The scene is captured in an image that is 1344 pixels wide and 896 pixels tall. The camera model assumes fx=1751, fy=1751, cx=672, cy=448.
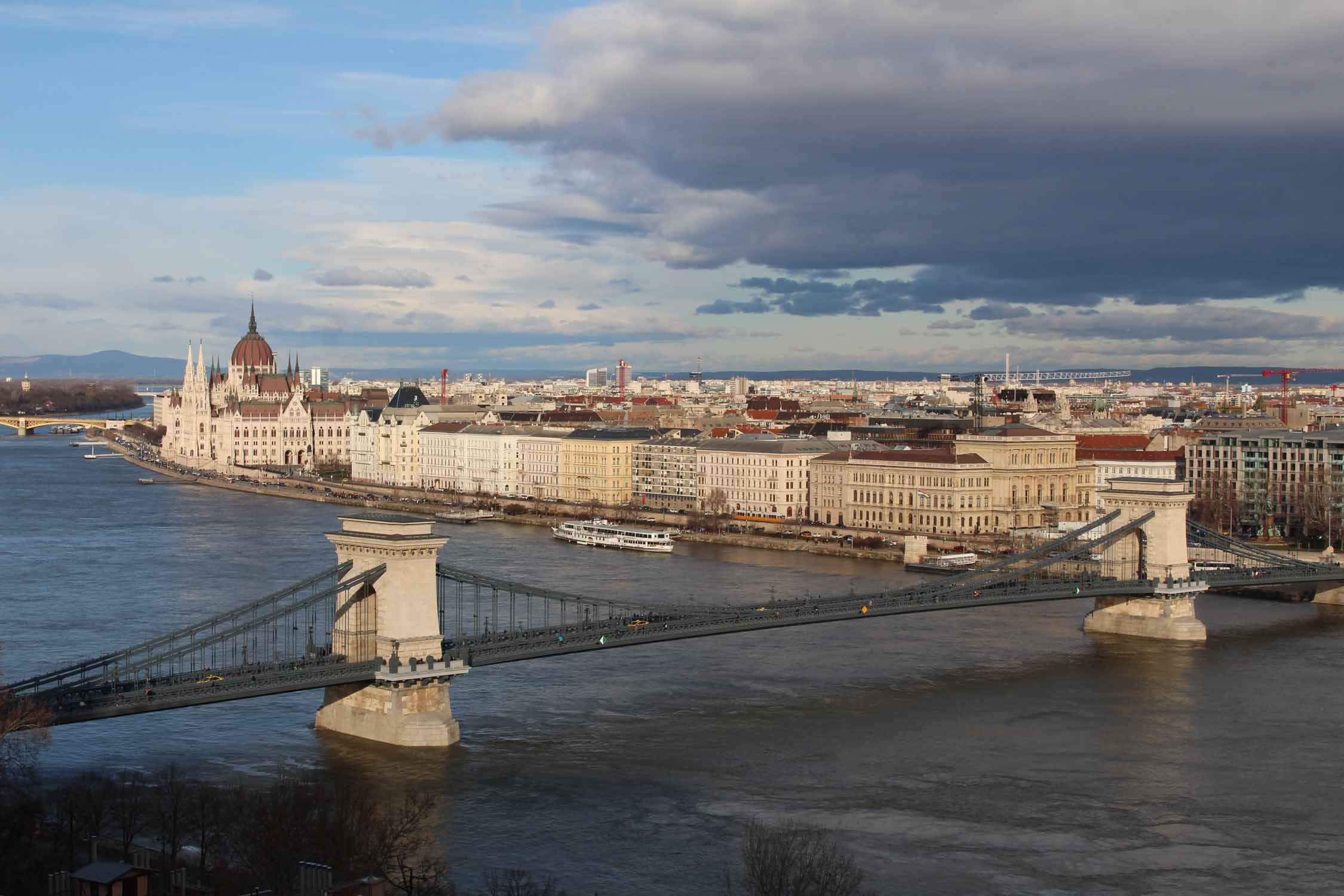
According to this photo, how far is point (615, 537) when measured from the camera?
40.4 m

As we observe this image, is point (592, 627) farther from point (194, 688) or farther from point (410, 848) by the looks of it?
point (410, 848)

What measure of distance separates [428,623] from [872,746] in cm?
474

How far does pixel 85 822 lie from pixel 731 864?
15.9 ft

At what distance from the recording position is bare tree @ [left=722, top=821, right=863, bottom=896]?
11.8 metres

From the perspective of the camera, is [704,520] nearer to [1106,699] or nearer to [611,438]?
[611,438]

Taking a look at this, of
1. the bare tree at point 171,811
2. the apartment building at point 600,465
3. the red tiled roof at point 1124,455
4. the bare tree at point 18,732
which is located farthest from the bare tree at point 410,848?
the apartment building at point 600,465

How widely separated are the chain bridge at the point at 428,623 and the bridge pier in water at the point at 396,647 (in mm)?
17

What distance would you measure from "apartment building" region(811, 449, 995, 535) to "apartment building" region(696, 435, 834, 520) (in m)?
1.67

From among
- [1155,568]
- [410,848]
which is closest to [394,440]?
[1155,568]

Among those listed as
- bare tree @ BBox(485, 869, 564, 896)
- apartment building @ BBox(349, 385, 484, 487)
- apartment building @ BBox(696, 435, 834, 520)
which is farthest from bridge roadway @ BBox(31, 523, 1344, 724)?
apartment building @ BBox(349, 385, 484, 487)

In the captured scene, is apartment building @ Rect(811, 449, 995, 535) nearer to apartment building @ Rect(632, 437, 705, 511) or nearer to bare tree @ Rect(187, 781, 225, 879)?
apartment building @ Rect(632, 437, 705, 511)

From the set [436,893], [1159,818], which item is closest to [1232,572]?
[1159,818]

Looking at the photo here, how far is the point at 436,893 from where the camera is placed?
11523mm

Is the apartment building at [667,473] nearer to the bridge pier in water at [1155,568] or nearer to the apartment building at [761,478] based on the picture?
the apartment building at [761,478]
